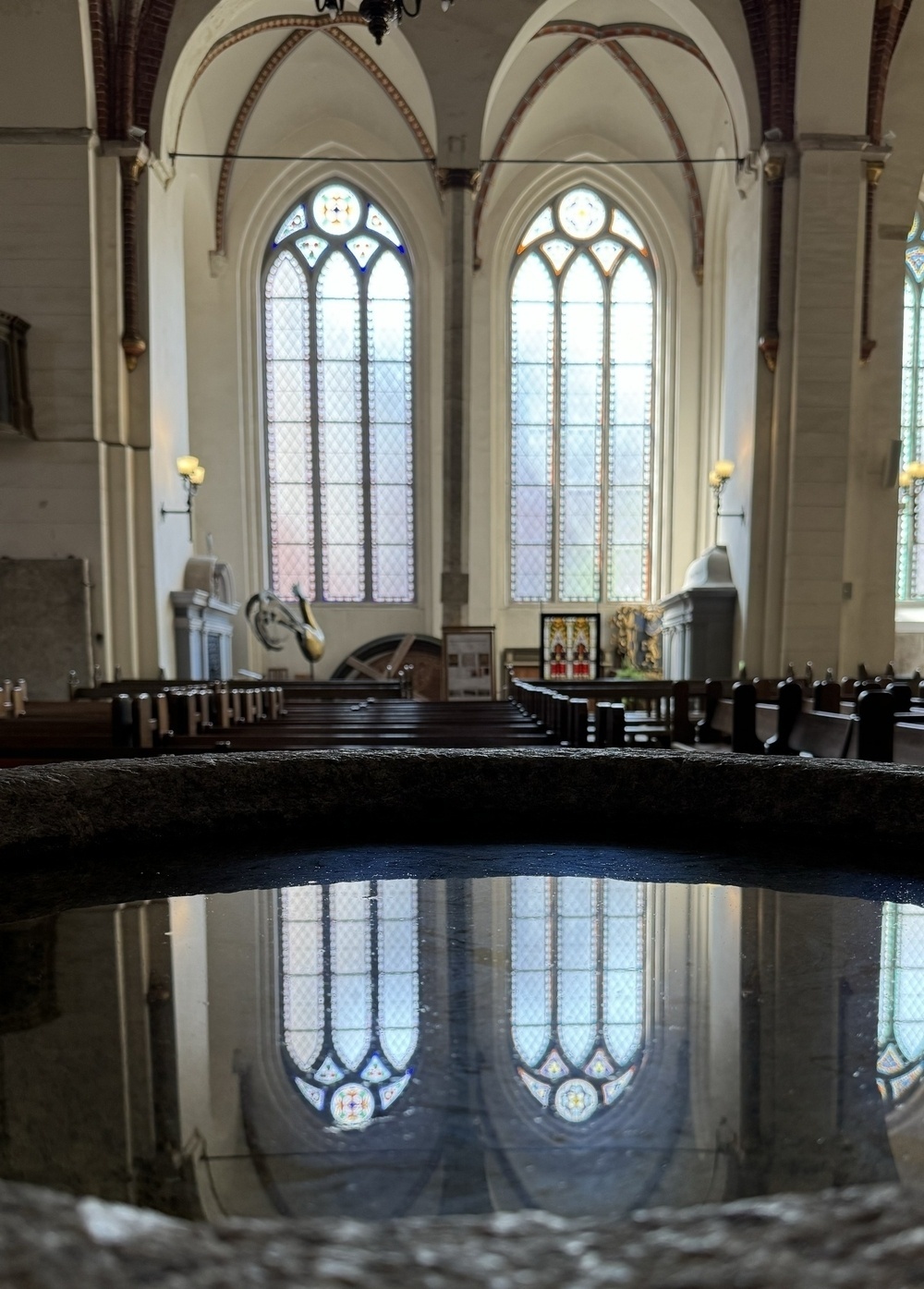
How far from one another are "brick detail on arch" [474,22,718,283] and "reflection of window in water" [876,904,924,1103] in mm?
14212

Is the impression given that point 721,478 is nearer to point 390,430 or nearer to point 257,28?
point 390,430

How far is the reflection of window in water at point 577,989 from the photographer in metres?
1.08

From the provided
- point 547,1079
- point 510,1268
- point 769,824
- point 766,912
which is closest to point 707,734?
point 769,824

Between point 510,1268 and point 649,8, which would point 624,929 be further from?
point 649,8

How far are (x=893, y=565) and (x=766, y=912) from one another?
499 inches

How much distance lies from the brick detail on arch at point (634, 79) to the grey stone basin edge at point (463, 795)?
13664 mm

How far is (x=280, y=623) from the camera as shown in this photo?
16.0 metres

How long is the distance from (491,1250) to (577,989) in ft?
2.93

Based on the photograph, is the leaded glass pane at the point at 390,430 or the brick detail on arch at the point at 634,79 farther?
the leaded glass pane at the point at 390,430

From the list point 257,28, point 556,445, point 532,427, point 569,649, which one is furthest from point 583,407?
point 257,28

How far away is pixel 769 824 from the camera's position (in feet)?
7.41

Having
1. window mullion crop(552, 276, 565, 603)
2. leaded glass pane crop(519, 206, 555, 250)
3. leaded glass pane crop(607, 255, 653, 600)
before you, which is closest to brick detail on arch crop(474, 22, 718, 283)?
leaded glass pane crop(519, 206, 555, 250)

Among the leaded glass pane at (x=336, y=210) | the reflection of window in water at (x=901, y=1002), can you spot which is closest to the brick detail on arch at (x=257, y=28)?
the leaded glass pane at (x=336, y=210)

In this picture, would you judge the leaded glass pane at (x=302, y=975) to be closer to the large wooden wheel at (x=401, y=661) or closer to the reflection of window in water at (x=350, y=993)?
the reflection of window in water at (x=350, y=993)
